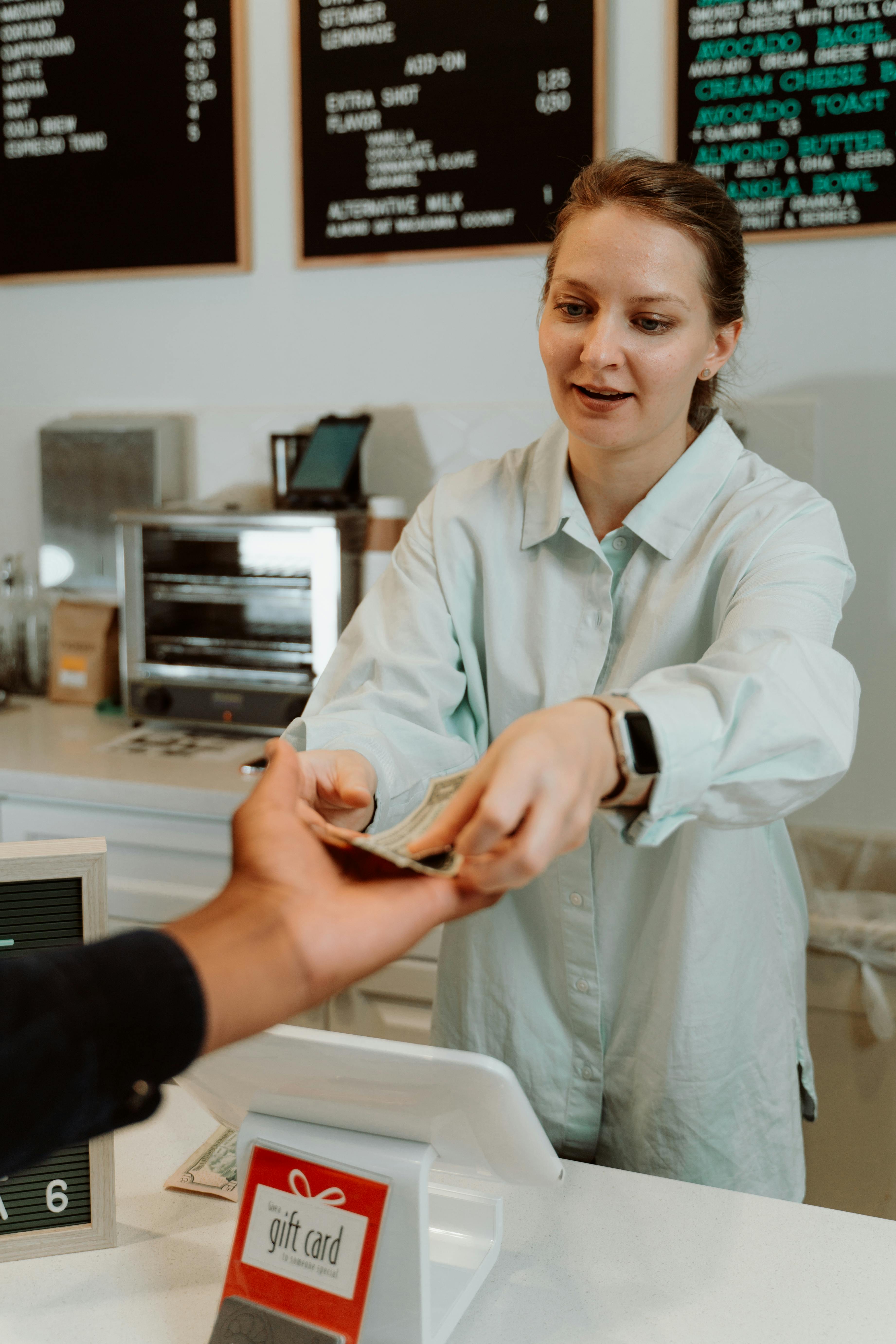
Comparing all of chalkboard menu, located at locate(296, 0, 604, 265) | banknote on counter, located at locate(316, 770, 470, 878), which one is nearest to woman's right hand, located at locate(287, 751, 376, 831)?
banknote on counter, located at locate(316, 770, 470, 878)

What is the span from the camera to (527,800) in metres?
0.65

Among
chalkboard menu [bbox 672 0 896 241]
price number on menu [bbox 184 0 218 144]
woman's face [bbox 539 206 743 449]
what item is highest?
price number on menu [bbox 184 0 218 144]

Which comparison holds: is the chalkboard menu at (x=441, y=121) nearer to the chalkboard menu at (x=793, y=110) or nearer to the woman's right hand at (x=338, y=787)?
the chalkboard menu at (x=793, y=110)

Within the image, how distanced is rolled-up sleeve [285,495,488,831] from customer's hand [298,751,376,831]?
54 millimetres

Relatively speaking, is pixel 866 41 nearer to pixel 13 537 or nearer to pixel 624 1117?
pixel 624 1117

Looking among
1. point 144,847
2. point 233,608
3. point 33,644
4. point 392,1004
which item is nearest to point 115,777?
point 144,847

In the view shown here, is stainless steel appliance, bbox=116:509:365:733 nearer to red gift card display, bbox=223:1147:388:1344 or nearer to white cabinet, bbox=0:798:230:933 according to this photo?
white cabinet, bbox=0:798:230:933

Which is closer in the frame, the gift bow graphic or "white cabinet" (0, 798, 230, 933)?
the gift bow graphic

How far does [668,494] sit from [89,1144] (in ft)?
2.73

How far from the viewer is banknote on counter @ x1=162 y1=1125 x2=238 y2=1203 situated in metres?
1.00

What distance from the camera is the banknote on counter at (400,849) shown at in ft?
2.22

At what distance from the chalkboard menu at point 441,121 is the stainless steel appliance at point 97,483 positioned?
54cm

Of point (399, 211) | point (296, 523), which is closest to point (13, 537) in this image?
point (296, 523)

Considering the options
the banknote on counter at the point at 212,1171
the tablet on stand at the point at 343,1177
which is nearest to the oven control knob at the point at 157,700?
the banknote on counter at the point at 212,1171
